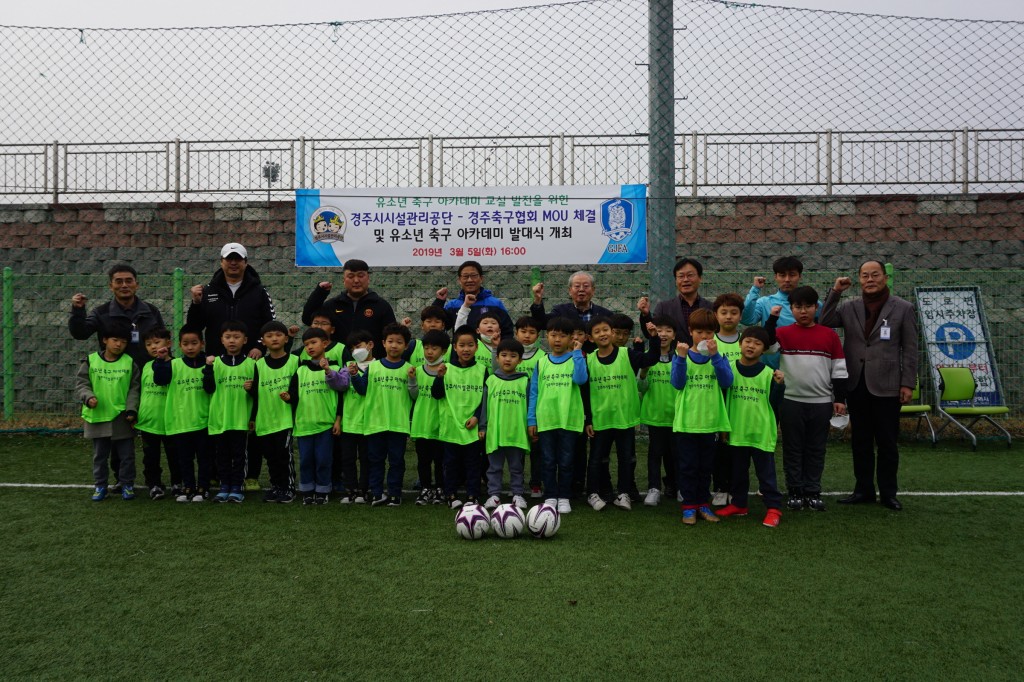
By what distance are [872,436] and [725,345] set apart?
4.12 ft

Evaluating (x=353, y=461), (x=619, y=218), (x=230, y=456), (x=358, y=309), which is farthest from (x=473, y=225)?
(x=230, y=456)

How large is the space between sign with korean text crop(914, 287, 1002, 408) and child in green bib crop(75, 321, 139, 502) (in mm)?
7747

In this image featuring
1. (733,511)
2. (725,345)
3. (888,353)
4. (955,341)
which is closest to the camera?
(733,511)

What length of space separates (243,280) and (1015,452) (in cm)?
716

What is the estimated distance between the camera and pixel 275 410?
5.83 m

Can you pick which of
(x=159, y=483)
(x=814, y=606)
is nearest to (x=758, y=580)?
(x=814, y=606)

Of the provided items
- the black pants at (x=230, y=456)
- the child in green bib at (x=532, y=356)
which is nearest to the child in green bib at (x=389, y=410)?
the child in green bib at (x=532, y=356)

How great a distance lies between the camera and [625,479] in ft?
18.6

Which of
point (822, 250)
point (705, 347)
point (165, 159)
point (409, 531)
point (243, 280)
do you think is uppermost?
point (165, 159)

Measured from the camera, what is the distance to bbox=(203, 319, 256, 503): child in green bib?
230 inches

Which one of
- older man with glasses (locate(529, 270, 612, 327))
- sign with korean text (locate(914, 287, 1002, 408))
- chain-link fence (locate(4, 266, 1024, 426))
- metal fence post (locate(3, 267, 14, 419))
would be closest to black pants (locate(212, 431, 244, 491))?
older man with glasses (locate(529, 270, 612, 327))

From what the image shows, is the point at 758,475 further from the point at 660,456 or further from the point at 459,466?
the point at 459,466

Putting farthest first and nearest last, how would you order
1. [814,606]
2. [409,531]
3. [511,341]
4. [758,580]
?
[511,341], [409,531], [758,580], [814,606]

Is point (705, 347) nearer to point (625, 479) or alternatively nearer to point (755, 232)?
point (625, 479)
